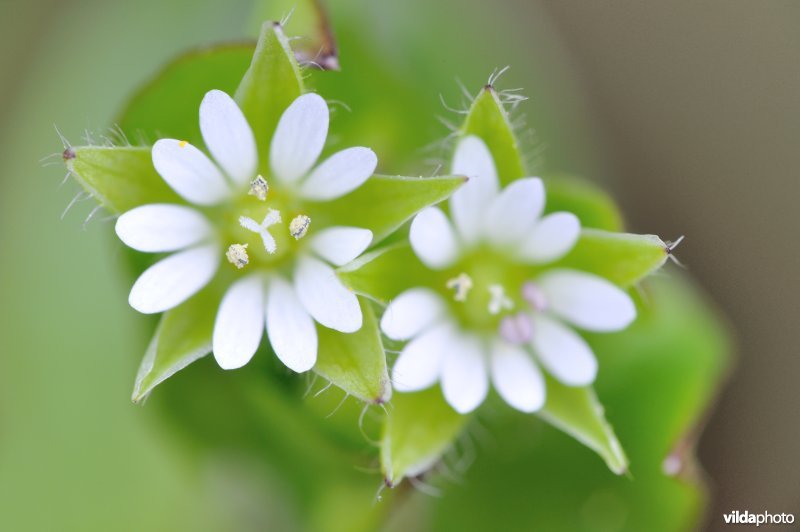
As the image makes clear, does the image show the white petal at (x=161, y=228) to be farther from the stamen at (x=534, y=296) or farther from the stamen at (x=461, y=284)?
the stamen at (x=534, y=296)

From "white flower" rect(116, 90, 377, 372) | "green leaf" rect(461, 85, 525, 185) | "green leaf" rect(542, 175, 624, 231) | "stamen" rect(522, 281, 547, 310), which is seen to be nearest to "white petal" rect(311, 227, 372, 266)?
"white flower" rect(116, 90, 377, 372)

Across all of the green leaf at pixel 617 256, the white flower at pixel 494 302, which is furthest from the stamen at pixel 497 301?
the green leaf at pixel 617 256

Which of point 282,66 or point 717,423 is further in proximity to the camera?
point 717,423

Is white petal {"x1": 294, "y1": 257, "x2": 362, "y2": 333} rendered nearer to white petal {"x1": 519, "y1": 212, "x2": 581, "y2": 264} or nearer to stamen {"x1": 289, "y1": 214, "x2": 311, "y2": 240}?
stamen {"x1": 289, "y1": 214, "x2": 311, "y2": 240}

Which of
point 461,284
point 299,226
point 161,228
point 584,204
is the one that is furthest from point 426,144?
point 161,228

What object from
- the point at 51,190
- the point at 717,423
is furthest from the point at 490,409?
the point at 51,190

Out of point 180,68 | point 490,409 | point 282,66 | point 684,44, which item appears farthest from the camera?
point 684,44

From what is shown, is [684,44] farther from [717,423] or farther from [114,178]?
[114,178]
